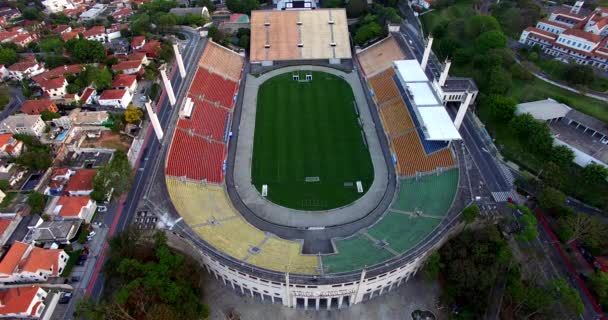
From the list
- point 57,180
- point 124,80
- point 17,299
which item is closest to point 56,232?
point 17,299

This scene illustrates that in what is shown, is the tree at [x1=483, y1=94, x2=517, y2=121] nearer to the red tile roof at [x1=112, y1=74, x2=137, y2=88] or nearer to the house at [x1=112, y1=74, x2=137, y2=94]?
the house at [x1=112, y1=74, x2=137, y2=94]

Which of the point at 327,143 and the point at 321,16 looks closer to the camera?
the point at 327,143

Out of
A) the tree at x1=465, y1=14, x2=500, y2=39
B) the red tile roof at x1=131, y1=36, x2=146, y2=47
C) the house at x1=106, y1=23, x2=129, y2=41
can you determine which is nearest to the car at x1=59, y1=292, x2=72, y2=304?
the red tile roof at x1=131, y1=36, x2=146, y2=47

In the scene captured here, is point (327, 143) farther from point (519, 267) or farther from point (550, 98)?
point (550, 98)

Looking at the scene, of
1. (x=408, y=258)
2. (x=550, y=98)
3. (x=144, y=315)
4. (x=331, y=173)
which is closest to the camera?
(x=144, y=315)

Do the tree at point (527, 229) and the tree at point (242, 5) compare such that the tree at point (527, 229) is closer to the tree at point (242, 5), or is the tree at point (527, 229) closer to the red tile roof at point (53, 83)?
the red tile roof at point (53, 83)

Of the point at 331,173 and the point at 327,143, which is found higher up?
the point at 327,143

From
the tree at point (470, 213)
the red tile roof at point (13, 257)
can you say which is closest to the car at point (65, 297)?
the red tile roof at point (13, 257)

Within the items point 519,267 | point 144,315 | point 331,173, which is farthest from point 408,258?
point 144,315
